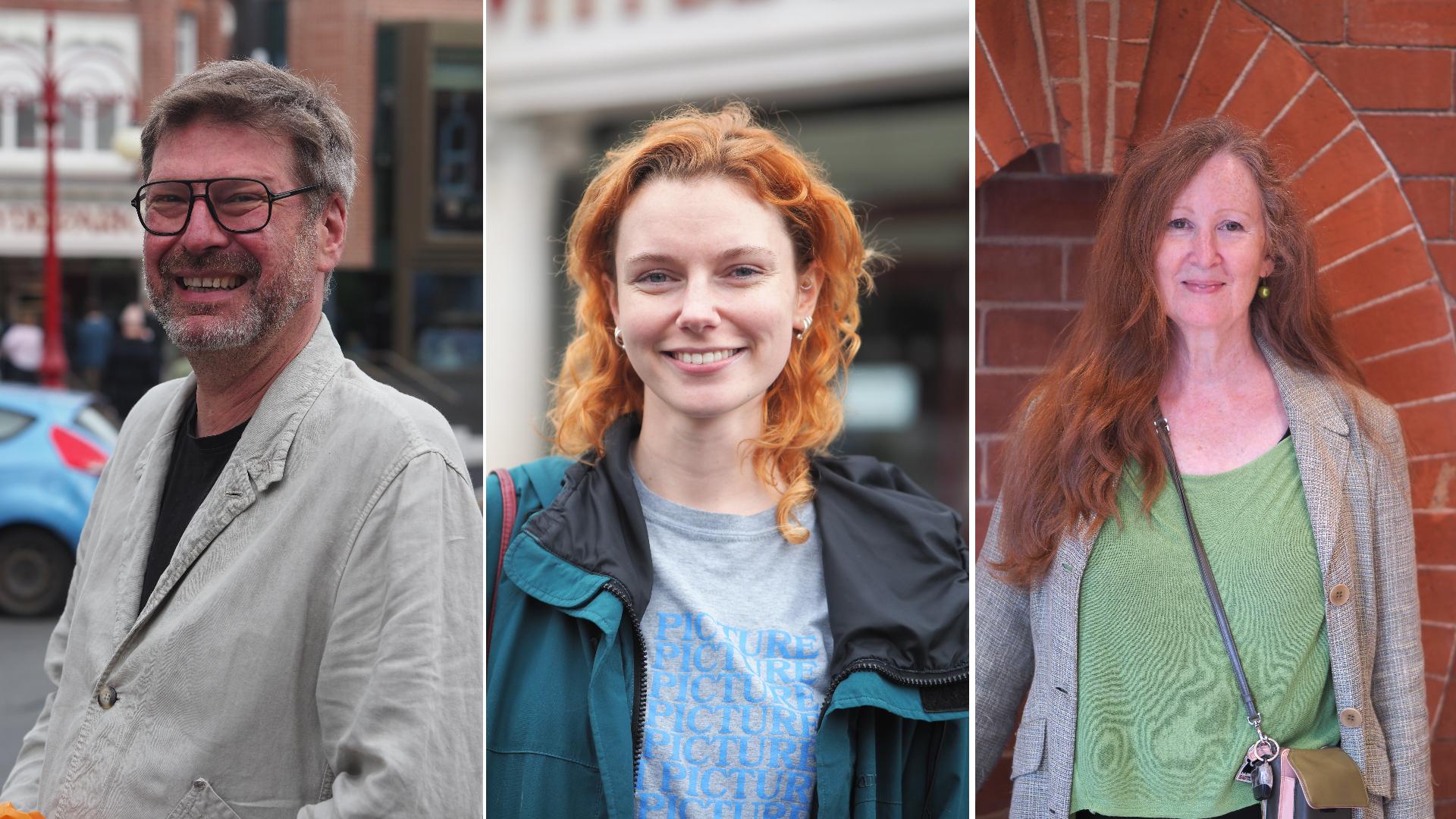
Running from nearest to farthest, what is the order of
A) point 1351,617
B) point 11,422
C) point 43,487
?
1. point 1351,617
2. point 43,487
3. point 11,422

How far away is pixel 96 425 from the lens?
3709 mm

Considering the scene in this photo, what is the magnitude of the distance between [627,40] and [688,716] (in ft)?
3.86

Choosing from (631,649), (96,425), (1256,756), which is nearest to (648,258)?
(631,649)

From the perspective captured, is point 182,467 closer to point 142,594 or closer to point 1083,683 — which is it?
point 142,594

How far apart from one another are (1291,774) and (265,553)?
159 centimetres

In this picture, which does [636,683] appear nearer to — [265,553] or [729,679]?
[729,679]

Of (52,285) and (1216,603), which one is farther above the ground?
(52,285)

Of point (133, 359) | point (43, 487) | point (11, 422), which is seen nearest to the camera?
point (43, 487)

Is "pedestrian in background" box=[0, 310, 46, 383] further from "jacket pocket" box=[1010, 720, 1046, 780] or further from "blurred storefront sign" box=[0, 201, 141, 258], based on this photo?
"jacket pocket" box=[1010, 720, 1046, 780]

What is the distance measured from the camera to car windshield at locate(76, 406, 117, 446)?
11.9 ft

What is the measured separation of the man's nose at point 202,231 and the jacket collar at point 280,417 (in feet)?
0.65

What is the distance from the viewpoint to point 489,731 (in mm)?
2012

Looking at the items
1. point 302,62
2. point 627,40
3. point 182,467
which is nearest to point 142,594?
point 182,467

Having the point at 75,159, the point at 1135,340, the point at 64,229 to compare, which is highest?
the point at 75,159
